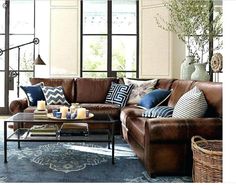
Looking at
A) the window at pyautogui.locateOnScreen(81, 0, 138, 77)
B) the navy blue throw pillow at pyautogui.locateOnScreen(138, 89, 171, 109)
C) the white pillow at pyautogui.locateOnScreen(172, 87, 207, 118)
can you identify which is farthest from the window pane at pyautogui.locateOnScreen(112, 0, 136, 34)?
the white pillow at pyautogui.locateOnScreen(172, 87, 207, 118)

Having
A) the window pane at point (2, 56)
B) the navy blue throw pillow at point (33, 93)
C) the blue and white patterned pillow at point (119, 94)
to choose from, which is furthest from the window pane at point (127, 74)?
the window pane at point (2, 56)

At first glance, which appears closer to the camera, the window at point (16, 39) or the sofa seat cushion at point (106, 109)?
the sofa seat cushion at point (106, 109)

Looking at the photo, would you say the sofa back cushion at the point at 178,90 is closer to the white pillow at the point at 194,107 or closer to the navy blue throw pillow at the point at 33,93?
the white pillow at the point at 194,107

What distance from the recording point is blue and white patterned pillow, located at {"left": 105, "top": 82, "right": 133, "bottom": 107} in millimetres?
4910

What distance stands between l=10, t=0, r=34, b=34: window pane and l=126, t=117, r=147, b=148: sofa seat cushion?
4.04 meters

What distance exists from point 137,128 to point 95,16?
13.3 ft

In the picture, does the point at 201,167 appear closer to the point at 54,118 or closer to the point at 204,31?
the point at 54,118

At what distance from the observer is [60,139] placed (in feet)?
10.3

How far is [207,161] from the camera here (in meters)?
2.26

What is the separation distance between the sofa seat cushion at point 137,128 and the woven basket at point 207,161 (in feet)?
1.99

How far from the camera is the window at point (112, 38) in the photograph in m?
6.68

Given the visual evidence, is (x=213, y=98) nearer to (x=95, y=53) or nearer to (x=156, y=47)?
(x=156, y=47)

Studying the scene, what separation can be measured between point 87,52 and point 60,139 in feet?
12.3

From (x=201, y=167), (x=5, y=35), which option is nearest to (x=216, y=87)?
(x=201, y=167)
